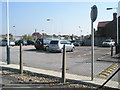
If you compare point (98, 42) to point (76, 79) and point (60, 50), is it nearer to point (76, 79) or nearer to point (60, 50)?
point (60, 50)

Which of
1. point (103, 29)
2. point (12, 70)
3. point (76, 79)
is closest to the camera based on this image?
point (76, 79)

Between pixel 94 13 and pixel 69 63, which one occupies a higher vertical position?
pixel 94 13

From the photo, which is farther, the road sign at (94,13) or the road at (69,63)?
the road at (69,63)

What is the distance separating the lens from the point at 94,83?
5.20m

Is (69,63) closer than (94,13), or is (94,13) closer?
(94,13)

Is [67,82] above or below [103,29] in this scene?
Result: below

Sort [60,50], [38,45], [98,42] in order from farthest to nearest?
[98,42]
[38,45]
[60,50]

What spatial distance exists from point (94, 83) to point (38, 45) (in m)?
17.5

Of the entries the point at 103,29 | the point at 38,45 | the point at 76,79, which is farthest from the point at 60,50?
the point at 103,29

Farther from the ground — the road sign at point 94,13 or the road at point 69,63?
the road sign at point 94,13

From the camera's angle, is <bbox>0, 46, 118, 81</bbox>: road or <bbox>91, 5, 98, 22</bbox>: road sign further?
<bbox>0, 46, 118, 81</bbox>: road

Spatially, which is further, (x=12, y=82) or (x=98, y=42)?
(x=98, y=42)

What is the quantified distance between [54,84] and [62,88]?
52cm

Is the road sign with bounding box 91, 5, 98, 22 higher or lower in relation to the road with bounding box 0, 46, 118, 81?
higher
